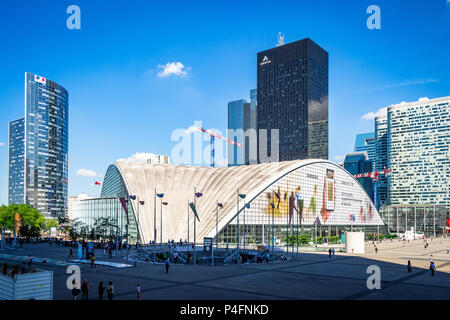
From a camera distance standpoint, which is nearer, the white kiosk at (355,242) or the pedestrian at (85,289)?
the pedestrian at (85,289)

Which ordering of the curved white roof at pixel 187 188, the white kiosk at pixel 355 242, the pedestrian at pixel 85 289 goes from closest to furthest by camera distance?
the pedestrian at pixel 85 289 < the white kiosk at pixel 355 242 < the curved white roof at pixel 187 188

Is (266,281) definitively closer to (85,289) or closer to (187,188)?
(85,289)

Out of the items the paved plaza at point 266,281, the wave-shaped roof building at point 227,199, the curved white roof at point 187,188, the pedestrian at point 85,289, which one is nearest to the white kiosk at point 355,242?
the wave-shaped roof building at point 227,199

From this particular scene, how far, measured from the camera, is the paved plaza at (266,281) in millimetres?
30359

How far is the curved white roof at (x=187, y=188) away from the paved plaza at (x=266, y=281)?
1379 inches

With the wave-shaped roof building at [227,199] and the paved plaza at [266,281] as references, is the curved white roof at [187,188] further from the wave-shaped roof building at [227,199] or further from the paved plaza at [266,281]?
the paved plaza at [266,281]

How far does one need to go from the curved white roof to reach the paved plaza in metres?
35.0

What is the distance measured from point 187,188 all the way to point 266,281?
2394 inches

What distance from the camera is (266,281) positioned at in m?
36.8

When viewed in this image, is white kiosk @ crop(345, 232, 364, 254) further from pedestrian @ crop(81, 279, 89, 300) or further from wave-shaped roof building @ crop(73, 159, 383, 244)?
pedestrian @ crop(81, 279, 89, 300)

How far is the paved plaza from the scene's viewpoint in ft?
99.6

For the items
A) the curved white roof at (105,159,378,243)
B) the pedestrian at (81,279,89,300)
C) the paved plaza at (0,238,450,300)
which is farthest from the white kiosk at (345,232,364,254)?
the pedestrian at (81,279,89,300)
